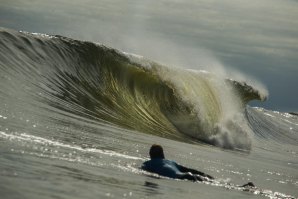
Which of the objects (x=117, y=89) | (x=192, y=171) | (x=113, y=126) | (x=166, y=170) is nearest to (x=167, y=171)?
(x=166, y=170)

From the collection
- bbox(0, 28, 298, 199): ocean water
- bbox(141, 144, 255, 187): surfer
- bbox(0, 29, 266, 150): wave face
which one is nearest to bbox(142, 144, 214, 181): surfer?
bbox(141, 144, 255, 187): surfer

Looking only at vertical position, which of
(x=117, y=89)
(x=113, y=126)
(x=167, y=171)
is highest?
(x=117, y=89)

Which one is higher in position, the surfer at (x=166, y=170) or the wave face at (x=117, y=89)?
the wave face at (x=117, y=89)

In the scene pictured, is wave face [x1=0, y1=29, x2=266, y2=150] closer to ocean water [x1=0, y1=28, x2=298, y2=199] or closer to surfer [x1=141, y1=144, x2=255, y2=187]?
ocean water [x1=0, y1=28, x2=298, y2=199]

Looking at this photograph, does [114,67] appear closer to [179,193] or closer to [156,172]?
[156,172]

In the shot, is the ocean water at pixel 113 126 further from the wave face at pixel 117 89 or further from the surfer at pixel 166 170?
the surfer at pixel 166 170

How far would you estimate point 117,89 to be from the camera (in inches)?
1141

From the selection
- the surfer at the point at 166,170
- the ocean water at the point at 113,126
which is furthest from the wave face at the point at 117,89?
the surfer at the point at 166,170

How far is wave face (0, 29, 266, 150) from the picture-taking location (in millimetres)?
23344

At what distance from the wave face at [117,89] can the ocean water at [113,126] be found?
0.07 metres

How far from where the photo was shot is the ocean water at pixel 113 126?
11266 millimetres

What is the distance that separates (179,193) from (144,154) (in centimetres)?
498

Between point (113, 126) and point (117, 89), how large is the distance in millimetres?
6878

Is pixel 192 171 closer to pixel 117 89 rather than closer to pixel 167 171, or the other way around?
pixel 167 171
